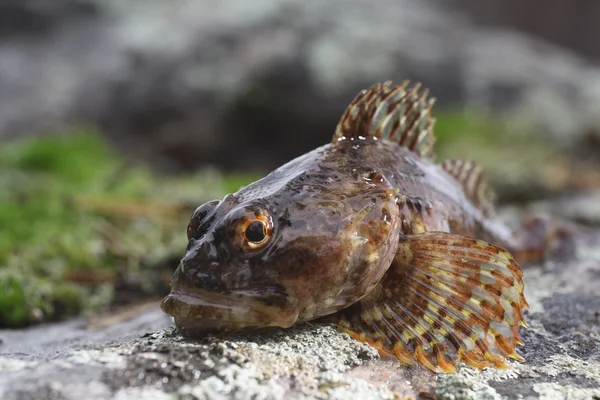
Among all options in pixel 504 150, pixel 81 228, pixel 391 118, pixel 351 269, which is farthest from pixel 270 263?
pixel 504 150

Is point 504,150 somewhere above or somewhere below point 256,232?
above

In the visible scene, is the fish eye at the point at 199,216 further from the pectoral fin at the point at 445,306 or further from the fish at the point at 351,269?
the pectoral fin at the point at 445,306

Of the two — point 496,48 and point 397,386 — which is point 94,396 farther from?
point 496,48

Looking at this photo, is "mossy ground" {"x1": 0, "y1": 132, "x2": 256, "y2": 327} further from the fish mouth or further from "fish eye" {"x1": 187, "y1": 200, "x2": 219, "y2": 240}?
the fish mouth

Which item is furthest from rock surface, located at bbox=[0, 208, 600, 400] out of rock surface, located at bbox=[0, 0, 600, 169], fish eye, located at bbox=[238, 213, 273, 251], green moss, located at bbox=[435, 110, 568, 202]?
rock surface, located at bbox=[0, 0, 600, 169]

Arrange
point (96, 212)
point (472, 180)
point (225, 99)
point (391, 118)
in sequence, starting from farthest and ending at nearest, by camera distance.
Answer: point (225, 99), point (96, 212), point (472, 180), point (391, 118)

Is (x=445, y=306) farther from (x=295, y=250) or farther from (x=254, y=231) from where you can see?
(x=254, y=231)

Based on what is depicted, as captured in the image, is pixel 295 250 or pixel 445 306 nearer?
pixel 295 250
